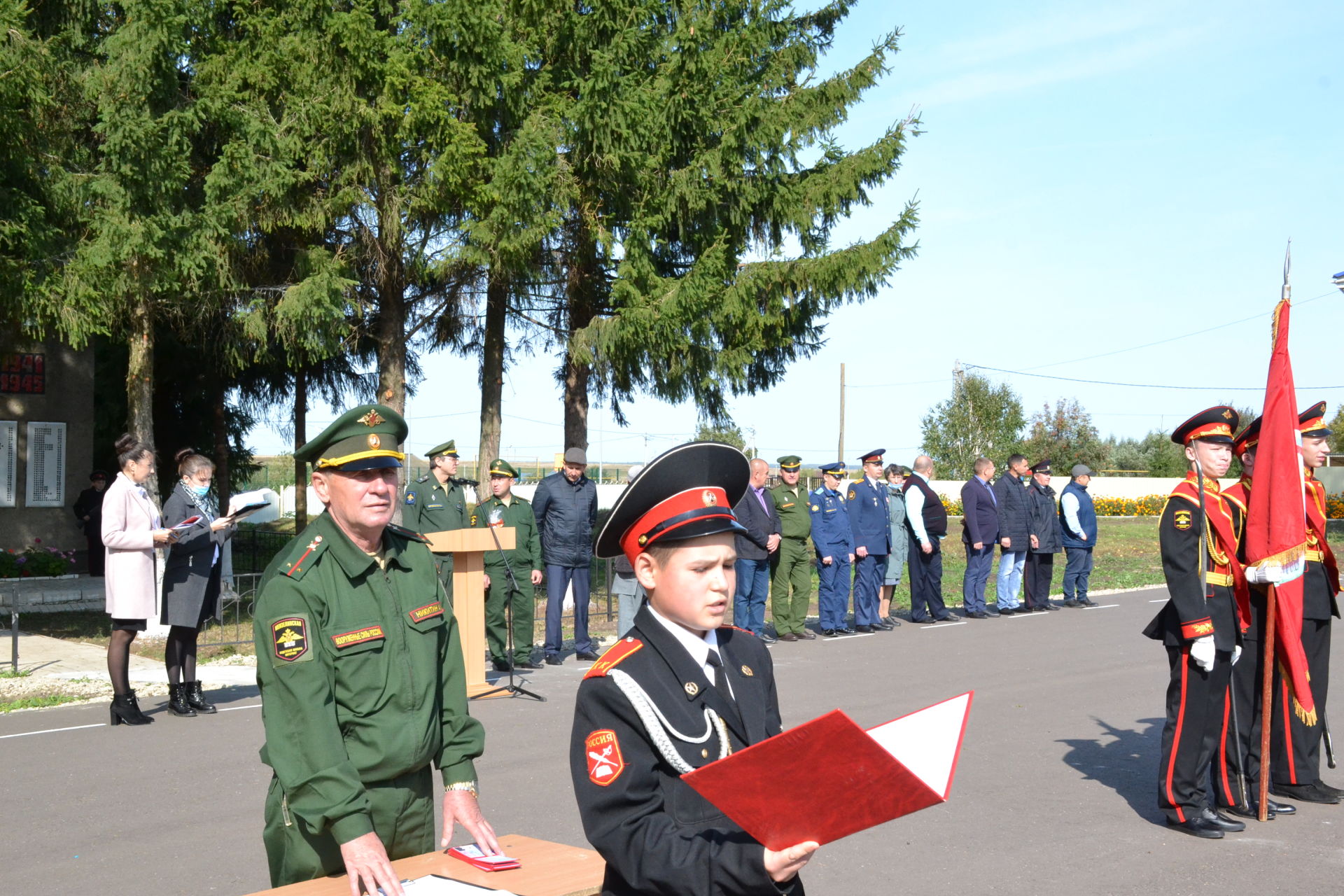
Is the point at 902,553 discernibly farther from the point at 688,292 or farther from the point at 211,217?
the point at 211,217

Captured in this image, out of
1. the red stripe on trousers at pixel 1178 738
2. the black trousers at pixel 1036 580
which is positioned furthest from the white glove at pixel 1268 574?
the black trousers at pixel 1036 580

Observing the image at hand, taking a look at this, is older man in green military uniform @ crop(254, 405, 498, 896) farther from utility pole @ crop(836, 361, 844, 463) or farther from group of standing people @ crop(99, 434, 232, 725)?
utility pole @ crop(836, 361, 844, 463)

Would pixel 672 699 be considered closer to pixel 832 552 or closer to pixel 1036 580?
pixel 832 552

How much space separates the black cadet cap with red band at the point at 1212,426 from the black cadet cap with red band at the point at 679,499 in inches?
182

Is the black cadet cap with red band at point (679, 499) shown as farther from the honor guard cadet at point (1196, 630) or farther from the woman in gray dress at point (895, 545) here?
the woman in gray dress at point (895, 545)

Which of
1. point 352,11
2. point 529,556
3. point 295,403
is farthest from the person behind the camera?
point 295,403

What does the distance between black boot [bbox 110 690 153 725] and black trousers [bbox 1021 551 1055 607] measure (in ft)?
40.8

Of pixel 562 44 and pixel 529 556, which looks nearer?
pixel 529 556

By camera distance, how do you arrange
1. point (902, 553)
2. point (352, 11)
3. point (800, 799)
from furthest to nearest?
point (902, 553) < point (352, 11) < point (800, 799)

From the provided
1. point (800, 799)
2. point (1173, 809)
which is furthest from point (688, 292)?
point (800, 799)

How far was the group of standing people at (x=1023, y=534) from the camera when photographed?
16609mm

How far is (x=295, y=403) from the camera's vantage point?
27.2 metres

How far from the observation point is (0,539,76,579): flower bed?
61.4ft

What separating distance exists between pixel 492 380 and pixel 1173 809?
575 inches
